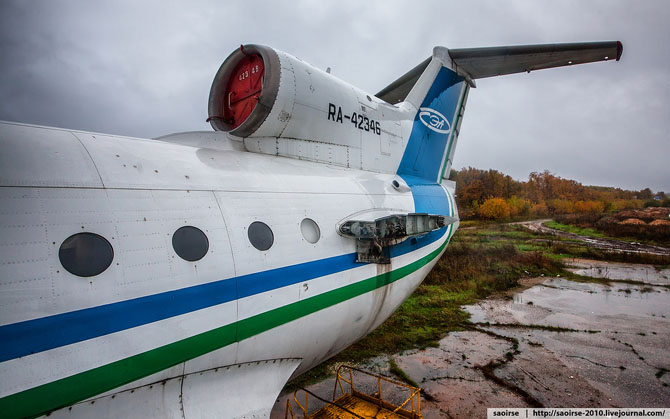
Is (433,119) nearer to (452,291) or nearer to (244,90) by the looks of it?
(244,90)

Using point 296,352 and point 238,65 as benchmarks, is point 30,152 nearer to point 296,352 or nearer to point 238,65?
point 296,352

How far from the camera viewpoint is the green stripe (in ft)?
6.40

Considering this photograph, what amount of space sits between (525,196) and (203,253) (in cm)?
9776

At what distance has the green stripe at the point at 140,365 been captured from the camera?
195cm

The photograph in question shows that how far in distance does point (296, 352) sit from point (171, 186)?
2.16 meters

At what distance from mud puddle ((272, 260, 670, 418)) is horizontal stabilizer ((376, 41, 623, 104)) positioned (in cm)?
647

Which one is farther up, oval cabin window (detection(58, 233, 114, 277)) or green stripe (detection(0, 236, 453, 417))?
oval cabin window (detection(58, 233, 114, 277))

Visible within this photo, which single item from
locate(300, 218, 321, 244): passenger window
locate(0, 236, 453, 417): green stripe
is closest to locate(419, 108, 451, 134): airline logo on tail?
locate(300, 218, 321, 244): passenger window

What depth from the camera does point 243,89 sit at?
516 centimetres

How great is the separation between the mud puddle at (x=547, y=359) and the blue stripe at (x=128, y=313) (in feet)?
13.2

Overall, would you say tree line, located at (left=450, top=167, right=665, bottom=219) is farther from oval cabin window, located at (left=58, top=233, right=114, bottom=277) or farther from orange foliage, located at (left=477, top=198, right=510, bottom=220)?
oval cabin window, located at (left=58, top=233, right=114, bottom=277)

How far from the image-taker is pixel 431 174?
25.8 feet

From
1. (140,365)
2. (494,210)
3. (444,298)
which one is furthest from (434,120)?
(494,210)

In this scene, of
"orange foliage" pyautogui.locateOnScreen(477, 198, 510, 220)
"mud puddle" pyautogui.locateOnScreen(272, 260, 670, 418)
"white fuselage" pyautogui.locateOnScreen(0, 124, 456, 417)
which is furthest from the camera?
"orange foliage" pyautogui.locateOnScreen(477, 198, 510, 220)
